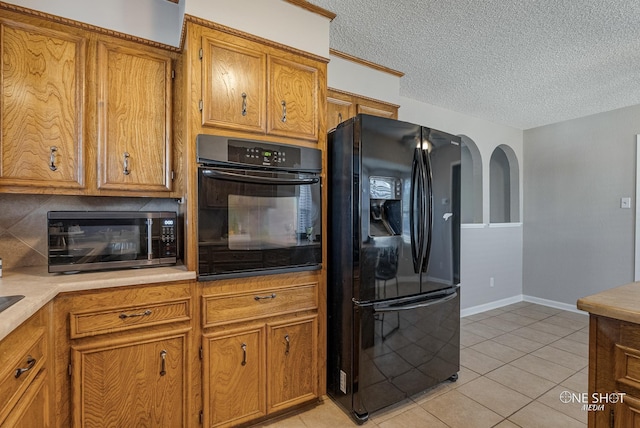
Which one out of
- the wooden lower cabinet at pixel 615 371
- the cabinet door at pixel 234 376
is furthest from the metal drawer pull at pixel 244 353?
the wooden lower cabinet at pixel 615 371

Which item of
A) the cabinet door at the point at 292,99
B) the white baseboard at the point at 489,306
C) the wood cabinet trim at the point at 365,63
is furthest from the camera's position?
the white baseboard at the point at 489,306

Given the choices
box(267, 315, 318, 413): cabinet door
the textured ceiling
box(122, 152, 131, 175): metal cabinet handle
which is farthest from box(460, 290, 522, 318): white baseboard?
box(122, 152, 131, 175): metal cabinet handle

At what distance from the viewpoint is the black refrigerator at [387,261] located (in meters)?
1.82

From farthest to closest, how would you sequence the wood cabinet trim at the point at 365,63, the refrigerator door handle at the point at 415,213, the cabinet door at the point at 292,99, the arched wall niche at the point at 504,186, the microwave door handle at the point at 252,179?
the arched wall niche at the point at 504,186
the wood cabinet trim at the point at 365,63
the refrigerator door handle at the point at 415,213
the cabinet door at the point at 292,99
the microwave door handle at the point at 252,179

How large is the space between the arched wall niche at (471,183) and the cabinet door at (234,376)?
3326mm

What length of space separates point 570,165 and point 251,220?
171 inches

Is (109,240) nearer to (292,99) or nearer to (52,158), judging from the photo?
(52,158)

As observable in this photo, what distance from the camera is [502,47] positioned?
2.32 meters

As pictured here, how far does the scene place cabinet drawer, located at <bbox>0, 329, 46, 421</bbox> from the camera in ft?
3.04

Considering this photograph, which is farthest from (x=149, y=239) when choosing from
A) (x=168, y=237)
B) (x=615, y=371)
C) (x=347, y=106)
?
(x=615, y=371)

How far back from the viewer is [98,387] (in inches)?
55.7

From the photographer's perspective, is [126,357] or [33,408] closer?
[33,408]

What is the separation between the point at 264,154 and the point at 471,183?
334cm

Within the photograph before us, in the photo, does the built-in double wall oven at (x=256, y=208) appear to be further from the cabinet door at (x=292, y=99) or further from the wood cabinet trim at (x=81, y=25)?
the wood cabinet trim at (x=81, y=25)
